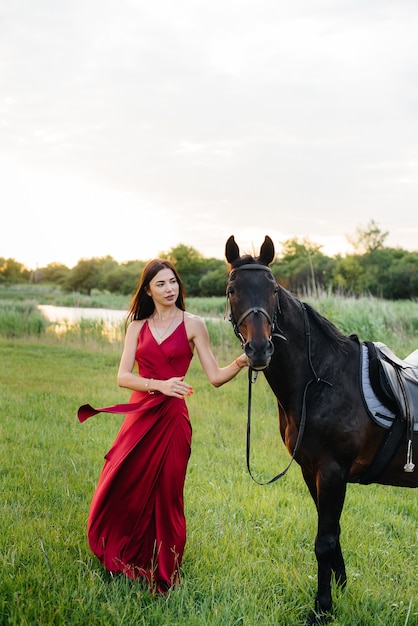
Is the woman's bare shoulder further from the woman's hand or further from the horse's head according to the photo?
the horse's head

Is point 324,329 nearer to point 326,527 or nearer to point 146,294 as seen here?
point 326,527

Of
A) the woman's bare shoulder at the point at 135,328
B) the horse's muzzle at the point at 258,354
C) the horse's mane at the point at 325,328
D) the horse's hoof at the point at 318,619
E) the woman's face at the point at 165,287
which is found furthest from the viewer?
the woman's bare shoulder at the point at 135,328

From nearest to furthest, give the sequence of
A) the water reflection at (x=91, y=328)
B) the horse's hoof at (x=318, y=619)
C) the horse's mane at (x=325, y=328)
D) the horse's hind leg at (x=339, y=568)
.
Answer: the horse's hoof at (x=318, y=619) < the horse's mane at (x=325, y=328) < the horse's hind leg at (x=339, y=568) < the water reflection at (x=91, y=328)

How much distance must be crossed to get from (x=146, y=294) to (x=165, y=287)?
0.88ft

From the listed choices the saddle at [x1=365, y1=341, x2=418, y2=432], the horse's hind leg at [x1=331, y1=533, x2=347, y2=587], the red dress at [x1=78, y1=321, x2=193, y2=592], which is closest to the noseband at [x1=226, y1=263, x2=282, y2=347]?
the saddle at [x1=365, y1=341, x2=418, y2=432]

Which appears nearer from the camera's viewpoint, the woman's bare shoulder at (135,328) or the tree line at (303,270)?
the woman's bare shoulder at (135,328)

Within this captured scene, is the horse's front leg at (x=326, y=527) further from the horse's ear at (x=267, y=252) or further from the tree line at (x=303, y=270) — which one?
the tree line at (x=303, y=270)

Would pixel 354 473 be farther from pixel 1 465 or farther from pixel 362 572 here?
pixel 1 465

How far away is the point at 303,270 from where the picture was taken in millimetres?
52188

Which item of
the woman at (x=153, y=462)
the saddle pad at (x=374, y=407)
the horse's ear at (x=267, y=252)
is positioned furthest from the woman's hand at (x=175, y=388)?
the saddle pad at (x=374, y=407)

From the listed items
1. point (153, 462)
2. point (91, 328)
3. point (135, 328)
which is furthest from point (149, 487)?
point (91, 328)

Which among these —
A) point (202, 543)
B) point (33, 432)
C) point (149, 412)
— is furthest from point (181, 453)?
point (33, 432)

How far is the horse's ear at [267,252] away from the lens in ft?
10.1

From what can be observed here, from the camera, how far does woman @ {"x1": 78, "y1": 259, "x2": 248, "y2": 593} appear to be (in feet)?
11.9
